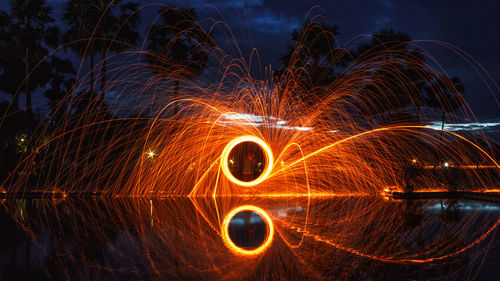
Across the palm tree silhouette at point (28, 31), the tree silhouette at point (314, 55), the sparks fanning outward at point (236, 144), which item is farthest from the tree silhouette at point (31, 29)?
the tree silhouette at point (314, 55)

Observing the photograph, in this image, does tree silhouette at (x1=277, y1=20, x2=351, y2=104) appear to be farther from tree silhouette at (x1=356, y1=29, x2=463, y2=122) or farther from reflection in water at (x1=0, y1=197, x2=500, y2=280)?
reflection in water at (x1=0, y1=197, x2=500, y2=280)

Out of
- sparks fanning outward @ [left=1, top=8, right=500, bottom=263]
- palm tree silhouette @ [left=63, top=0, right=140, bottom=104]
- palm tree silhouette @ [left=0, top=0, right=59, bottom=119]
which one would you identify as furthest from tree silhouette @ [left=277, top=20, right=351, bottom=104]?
palm tree silhouette @ [left=0, top=0, right=59, bottom=119]

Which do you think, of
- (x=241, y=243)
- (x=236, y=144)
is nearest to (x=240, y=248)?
(x=241, y=243)

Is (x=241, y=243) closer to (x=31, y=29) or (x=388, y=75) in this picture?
(x=388, y=75)

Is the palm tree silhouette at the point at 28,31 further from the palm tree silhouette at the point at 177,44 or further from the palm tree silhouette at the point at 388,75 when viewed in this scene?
the palm tree silhouette at the point at 388,75

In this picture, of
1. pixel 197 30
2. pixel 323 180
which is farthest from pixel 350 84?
pixel 197 30

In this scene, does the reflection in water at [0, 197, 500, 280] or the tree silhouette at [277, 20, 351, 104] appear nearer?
the reflection in water at [0, 197, 500, 280]

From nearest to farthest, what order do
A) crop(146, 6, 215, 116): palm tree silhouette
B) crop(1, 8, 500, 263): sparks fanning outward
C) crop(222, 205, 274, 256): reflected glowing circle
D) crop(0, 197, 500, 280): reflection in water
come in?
crop(0, 197, 500, 280): reflection in water → crop(222, 205, 274, 256): reflected glowing circle → crop(1, 8, 500, 263): sparks fanning outward → crop(146, 6, 215, 116): palm tree silhouette

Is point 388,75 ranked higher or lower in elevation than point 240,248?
higher
